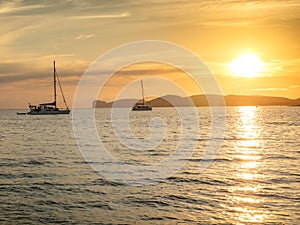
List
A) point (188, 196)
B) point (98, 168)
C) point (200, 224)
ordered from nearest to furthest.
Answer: point (200, 224) → point (188, 196) → point (98, 168)

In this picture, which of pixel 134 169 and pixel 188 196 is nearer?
pixel 188 196

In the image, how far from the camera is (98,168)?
3547cm

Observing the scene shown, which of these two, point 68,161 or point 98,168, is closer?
point 98,168

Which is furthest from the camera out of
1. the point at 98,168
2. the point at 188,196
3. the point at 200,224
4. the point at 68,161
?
the point at 68,161

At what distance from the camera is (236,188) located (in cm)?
2709

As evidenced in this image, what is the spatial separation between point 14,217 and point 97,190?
7058 millimetres

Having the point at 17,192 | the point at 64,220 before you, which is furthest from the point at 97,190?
the point at 64,220

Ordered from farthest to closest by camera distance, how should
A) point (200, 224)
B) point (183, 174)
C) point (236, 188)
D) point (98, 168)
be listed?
point (98, 168) → point (183, 174) → point (236, 188) → point (200, 224)

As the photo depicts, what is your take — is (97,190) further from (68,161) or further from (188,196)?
(68,161)

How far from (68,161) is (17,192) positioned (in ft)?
49.6

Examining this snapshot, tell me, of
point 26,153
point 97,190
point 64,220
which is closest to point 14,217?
point 64,220

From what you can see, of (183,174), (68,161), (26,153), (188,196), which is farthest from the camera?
(26,153)

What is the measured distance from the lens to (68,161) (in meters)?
40.5

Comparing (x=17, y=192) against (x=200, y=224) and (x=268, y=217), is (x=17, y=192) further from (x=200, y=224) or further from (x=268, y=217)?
(x=268, y=217)
